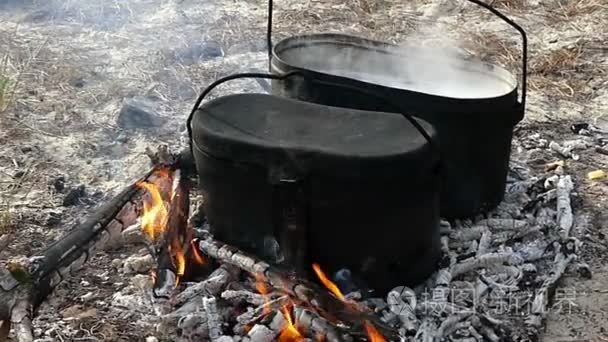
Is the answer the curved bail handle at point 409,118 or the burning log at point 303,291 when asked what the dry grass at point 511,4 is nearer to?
the curved bail handle at point 409,118

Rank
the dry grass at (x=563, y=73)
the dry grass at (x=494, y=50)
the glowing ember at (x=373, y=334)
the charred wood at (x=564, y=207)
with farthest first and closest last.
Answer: the dry grass at (x=494, y=50) → the dry grass at (x=563, y=73) → the charred wood at (x=564, y=207) → the glowing ember at (x=373, y=334)

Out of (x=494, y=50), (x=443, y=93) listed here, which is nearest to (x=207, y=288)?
(x=443, y=93)

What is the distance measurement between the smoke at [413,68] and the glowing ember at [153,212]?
959 millimetres

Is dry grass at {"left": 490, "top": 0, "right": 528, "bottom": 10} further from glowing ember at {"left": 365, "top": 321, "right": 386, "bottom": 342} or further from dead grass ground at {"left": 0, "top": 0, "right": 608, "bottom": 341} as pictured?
glowing ember at {"left": 365, "top": 321, "right": 386, "bottom": 342}

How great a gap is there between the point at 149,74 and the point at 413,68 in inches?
86.8

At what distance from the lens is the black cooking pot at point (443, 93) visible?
3.13 metres

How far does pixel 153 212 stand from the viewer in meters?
3.22

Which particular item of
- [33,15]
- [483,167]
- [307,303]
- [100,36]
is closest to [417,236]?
[307,303]

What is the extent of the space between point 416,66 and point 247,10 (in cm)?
310

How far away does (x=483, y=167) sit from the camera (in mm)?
3287

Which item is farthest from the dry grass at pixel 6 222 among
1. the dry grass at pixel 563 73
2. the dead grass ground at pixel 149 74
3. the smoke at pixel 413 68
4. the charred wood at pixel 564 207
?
the dry grass at pixel 563 73

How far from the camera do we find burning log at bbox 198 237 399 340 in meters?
2.53

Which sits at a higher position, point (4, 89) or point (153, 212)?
point (153, 212)

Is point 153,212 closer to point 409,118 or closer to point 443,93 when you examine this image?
point 409,118
